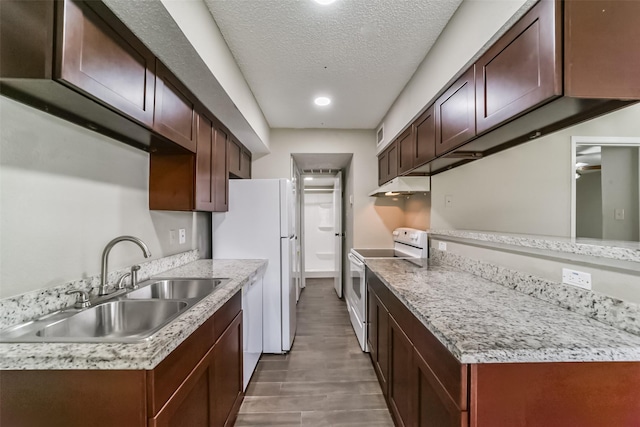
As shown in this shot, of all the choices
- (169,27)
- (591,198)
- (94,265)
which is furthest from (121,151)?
(591,198)

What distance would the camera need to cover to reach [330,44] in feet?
5.81

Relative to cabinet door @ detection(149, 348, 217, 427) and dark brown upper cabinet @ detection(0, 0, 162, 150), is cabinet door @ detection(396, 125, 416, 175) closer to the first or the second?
dark brown upper cabinet @ detection(0, 0, 162, 150)

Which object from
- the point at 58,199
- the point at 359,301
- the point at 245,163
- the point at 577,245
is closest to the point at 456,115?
the point at 577,245

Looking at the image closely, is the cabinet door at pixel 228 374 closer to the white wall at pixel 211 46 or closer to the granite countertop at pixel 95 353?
the granite countertop at pixel 95 353

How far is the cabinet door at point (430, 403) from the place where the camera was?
881 mm

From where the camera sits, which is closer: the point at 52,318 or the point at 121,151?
the point at 52,318

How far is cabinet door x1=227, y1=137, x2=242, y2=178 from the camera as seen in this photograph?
265cm

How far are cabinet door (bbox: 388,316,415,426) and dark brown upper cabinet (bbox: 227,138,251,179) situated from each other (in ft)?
6.96

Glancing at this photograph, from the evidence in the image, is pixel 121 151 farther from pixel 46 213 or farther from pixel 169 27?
pixel 169 27

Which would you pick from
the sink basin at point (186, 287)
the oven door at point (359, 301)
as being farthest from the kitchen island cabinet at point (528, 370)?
the oven door at point (359, 301)

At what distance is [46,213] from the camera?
3.63ft

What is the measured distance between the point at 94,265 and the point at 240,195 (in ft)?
4.55

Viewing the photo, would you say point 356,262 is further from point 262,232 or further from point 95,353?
point 95,353

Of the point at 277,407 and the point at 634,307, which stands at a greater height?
the point at 634,307
